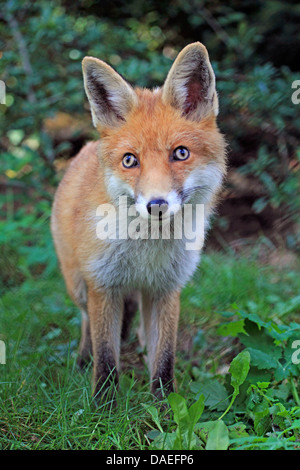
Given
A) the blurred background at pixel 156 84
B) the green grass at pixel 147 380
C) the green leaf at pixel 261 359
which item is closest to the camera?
the green grass at pixel 147 380

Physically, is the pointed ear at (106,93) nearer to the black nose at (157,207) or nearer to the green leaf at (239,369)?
the black nose at (157,207)

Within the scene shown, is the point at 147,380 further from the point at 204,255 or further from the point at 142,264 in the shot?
the point at 204,255

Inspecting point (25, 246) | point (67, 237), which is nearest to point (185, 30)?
point (25, 246)

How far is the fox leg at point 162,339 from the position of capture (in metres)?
2.55

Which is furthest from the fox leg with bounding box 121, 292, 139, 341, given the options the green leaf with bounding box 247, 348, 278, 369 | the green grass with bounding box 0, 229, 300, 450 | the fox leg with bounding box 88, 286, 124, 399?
the green leaf with bounding box 247, 348, 278, 369

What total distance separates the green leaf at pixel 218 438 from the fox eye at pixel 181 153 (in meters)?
1.03

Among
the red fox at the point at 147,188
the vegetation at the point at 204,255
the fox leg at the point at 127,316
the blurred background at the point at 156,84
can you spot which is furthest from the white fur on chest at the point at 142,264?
the blurred background at the point at 156,84

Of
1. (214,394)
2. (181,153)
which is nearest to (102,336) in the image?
(214,394)

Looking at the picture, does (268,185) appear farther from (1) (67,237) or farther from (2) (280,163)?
(1) (67,237)

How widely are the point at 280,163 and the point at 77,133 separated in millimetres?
1841

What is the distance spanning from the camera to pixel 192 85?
91.4 inches

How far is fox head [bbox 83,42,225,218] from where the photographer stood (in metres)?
2.12

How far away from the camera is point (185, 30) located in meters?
5.14

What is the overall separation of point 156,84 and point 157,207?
9.30 ft
